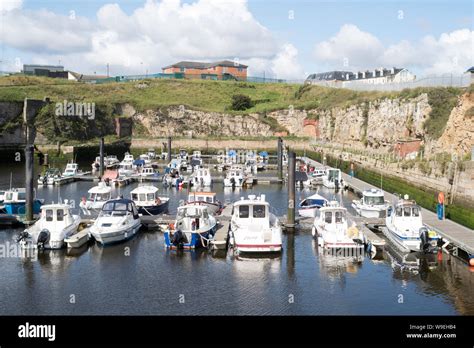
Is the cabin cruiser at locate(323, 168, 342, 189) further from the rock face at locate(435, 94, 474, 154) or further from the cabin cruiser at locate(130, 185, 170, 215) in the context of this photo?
the cabin cruiser at locate(130, 185, 170, 215)

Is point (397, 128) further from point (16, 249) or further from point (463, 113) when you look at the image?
point (16, 249)

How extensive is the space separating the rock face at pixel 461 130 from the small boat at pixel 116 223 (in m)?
27.5

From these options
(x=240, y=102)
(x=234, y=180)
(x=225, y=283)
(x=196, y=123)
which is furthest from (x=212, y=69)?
(x=225, y=283)

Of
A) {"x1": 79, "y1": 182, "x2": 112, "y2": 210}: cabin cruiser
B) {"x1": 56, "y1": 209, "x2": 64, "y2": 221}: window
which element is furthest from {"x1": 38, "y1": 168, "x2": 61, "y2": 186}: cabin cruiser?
{"x1": 56, "y1": 209, "x2": 64, "y2": 221}: window

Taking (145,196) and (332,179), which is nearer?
(145,196)

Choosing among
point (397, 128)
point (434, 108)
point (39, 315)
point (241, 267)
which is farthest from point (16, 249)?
point (397, 128)

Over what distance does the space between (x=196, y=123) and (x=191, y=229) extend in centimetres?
8647


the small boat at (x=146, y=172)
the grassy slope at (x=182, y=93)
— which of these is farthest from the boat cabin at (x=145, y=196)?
the grassy slope at (x=182, y=93)

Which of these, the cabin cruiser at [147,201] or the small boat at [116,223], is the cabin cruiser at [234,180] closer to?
the cabin cruiser at [147,201]

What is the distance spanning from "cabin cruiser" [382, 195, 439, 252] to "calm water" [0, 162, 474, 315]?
0.88m

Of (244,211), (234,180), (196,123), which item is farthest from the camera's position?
(196,123)

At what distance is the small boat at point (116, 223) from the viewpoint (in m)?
32.4

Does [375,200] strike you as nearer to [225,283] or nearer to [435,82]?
[225,283]

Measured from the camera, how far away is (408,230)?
103ft
